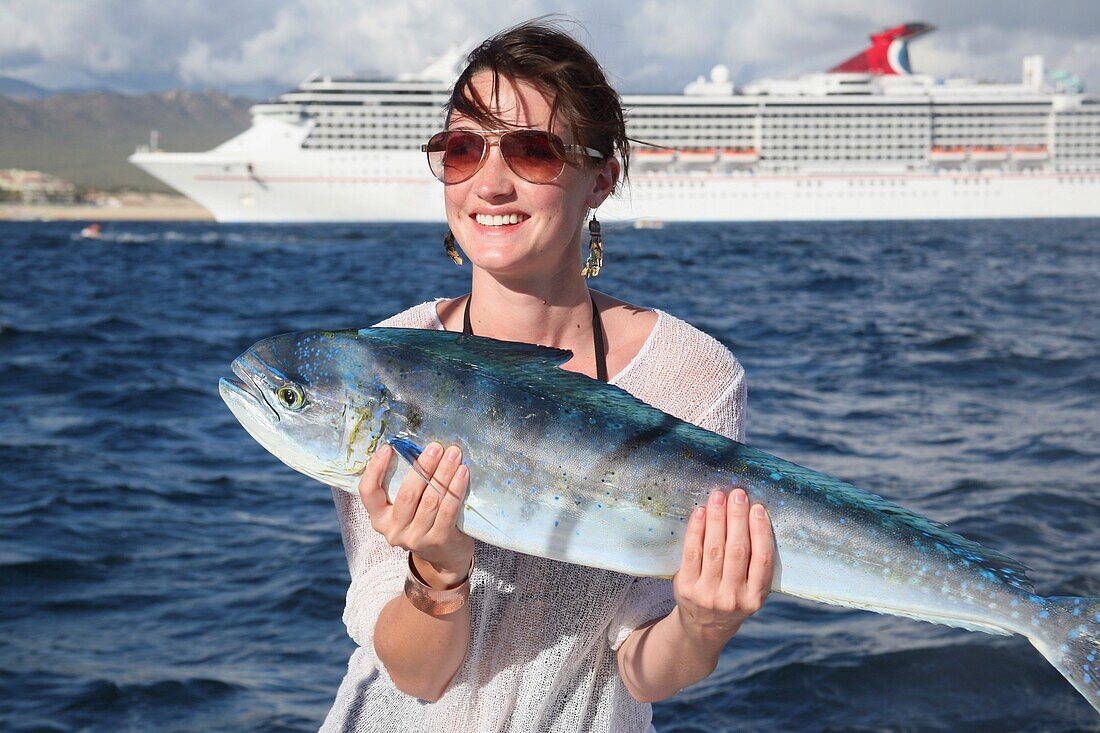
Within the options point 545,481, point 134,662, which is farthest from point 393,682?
point 134,662

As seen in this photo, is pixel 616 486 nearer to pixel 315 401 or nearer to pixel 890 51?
pixel 315 401

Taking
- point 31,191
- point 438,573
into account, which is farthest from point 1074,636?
point 31,191

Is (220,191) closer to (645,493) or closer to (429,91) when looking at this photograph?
(429,91)

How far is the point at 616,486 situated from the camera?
75.7 inches

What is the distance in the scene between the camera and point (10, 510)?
296 inches

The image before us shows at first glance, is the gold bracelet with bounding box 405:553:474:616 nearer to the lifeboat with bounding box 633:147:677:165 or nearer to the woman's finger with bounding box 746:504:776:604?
the woman's finger with bounding box 746:504:776:604

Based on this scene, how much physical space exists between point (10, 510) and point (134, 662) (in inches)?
116

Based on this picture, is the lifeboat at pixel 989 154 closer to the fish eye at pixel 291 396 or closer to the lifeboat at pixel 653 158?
the lifeboat at pixel 653 158

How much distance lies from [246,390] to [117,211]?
124 meters

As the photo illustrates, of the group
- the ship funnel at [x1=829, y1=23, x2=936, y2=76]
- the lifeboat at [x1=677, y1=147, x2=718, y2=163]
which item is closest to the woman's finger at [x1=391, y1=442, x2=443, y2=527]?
the lifeboat at [x1=677, y1=147, x2=718, y2=163]

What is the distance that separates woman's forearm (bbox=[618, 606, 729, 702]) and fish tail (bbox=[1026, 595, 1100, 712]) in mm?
577

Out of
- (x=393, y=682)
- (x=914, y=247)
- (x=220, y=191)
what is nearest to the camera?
(x=393, y=682)

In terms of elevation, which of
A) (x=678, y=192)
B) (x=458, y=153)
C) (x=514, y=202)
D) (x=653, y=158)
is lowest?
(x=514, y=202)

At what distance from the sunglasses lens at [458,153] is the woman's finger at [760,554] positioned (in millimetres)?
896
